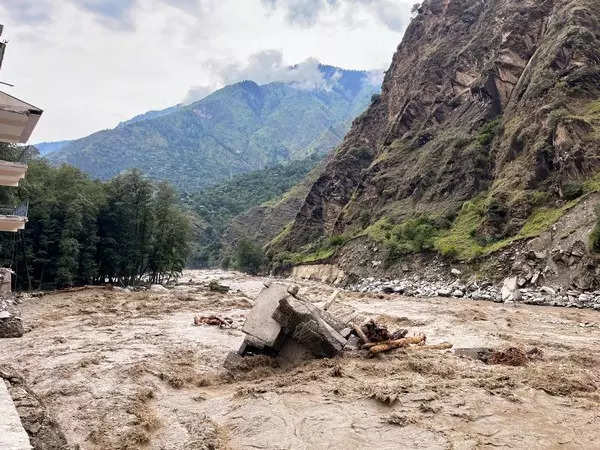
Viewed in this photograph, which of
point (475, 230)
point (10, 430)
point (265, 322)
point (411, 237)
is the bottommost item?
point (411, 237)

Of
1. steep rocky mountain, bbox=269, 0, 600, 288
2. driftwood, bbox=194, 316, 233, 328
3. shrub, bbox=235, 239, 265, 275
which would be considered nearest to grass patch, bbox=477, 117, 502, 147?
steep rocky mountain, bbox=269, 0, 600, 288

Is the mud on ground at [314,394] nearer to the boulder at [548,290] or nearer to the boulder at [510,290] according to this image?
the boulder at [548,290]

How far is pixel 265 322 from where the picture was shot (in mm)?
13969

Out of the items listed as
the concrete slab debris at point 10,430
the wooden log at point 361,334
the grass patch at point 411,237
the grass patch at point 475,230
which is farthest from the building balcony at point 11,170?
the grass patch at point 411,237

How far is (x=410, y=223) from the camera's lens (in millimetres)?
52312

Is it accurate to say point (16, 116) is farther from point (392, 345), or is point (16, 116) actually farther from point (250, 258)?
point (250, 258)

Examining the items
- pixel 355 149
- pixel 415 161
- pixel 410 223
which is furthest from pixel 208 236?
pixel 410 223

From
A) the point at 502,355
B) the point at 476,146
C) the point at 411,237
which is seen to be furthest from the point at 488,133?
the point at 502,355

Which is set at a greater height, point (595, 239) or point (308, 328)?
point (595, 239)

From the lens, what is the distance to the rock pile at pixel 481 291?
26.0 m

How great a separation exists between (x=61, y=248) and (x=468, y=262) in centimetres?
3643

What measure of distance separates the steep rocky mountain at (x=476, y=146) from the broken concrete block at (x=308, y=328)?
843 inches

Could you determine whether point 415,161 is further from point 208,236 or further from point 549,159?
point 208,236

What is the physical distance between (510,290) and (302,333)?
2266 centimetres
